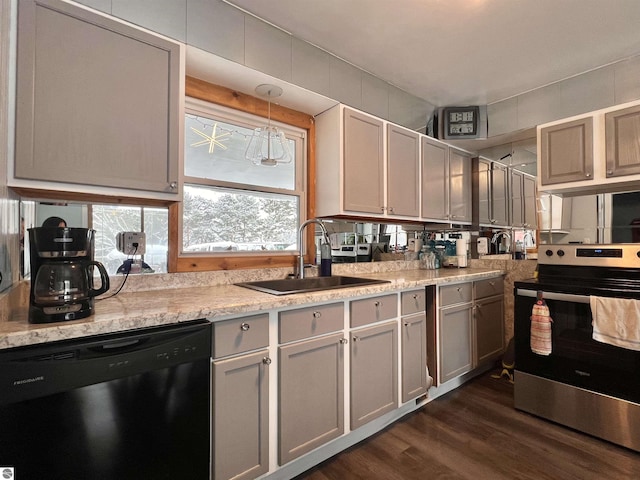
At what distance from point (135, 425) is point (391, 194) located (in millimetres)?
2193

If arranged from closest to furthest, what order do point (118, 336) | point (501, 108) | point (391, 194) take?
point (118, 336)
point (391, 194)
point (501, 108)

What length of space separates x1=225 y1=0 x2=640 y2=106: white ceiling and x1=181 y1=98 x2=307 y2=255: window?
680 mm

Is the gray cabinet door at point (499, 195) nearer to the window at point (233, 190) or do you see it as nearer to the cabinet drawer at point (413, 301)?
the cabinet drawer at point (413, 301)

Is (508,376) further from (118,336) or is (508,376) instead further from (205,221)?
(118,336)

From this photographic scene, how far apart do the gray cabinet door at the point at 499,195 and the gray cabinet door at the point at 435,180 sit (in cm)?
62

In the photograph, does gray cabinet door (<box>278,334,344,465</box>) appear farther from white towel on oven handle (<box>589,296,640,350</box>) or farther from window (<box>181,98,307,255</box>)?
white towel on oven handle (<box>589,296,640,350</box>)

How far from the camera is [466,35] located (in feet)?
7.30

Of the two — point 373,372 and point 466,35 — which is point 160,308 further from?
point 466,35

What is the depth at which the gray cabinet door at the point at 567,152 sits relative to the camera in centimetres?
244

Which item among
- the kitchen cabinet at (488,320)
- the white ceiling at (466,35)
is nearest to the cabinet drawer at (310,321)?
the kitchen cabinet at (488,320)

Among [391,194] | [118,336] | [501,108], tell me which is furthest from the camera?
[501,108]

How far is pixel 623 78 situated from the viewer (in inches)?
97.0

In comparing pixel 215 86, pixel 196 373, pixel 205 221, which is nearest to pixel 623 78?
pixel 215 86

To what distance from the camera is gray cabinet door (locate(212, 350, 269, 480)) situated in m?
1.31
